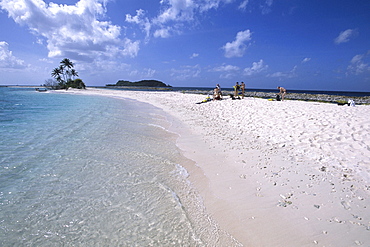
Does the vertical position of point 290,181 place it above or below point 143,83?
below

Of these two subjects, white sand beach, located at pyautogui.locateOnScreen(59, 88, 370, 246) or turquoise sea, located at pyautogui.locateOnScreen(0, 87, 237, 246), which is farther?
white sand beach, located at pyautogui.locateOnScreen(59, 88, 370, 246)

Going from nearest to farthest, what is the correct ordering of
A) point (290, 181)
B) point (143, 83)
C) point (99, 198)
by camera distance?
point (99, 198) < point (290, 181) < point (143, 83)

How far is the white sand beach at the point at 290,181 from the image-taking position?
311cm

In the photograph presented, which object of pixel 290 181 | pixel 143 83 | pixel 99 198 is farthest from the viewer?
pixel 143 83

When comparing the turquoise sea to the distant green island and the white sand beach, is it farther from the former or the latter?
the distant green island

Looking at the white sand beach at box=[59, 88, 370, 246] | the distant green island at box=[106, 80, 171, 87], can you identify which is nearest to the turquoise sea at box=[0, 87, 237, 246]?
the white sand beach at box=[59, 88, 370, 246]

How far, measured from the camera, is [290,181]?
15.1 feet

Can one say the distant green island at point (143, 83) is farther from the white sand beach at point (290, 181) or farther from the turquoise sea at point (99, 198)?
the turquoise sea at point (99, 198)

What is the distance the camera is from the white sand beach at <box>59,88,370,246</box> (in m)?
3.11

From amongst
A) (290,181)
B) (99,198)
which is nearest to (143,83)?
(99,198)

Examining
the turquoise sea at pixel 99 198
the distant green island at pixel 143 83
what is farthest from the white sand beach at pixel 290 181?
the distant green island at pixel 143 83

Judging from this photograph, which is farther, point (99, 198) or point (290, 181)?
point (290, 181)

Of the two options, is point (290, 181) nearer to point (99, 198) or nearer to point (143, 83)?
point (99, 198)

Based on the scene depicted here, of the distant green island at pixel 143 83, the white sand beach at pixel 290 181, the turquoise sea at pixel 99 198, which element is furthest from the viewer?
the distant green island at pixel 143 83
